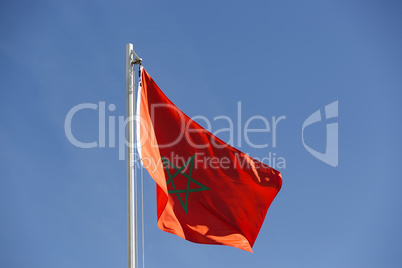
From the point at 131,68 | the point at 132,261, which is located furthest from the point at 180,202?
the point at 131,68

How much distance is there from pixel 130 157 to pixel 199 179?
2.56 m

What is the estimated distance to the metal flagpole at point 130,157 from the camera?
1075 centimetres

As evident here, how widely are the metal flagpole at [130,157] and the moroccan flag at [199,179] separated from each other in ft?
1.72

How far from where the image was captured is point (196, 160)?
13.5 m

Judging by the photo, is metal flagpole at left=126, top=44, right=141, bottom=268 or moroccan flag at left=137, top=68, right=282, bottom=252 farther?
moroccan flag at left=137, top=68, right=282, bottom=252

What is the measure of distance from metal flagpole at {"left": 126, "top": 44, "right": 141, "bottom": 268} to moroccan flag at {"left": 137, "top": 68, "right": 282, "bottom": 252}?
0.52 m

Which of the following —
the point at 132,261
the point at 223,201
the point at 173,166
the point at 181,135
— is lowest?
the point at 132,261

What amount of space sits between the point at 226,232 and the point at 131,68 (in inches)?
207

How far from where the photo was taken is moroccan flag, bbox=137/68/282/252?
12789 mm

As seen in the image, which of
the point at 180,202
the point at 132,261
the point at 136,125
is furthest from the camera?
the point at 180,202

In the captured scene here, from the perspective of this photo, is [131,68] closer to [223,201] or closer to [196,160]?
[196,160]

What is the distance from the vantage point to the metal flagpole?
10.8 metres

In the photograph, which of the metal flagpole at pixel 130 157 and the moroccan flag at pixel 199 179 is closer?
the metal flagpole at pixel 130 157

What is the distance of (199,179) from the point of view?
13.3m
